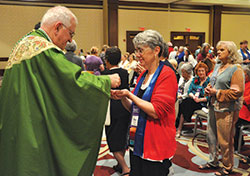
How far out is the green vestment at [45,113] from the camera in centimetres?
157

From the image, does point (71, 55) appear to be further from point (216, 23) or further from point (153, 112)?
point (216, 23)

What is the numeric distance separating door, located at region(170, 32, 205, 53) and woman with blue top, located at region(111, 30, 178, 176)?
43.9 feet

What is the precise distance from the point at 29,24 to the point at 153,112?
39.3 feet

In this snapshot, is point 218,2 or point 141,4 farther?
point 218,2

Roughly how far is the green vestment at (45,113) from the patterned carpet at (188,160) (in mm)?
1545

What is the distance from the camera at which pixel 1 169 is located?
1675 mm

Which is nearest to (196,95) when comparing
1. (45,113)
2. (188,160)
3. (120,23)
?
(188,160)

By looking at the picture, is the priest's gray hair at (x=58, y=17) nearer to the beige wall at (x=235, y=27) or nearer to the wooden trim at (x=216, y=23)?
the wooden trim at (x=216, y=23)

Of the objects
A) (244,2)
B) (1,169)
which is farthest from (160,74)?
(244,2)

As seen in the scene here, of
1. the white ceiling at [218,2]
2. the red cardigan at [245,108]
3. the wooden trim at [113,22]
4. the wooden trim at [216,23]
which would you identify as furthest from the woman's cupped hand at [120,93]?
the wooden trim at [216,23]

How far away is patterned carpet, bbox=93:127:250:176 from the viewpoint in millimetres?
3240

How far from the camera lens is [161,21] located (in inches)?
569

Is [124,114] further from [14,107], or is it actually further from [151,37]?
[14,107]

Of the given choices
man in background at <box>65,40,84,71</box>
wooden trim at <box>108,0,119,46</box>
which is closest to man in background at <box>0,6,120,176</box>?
man in background at <box>65,40,84,71</box>
